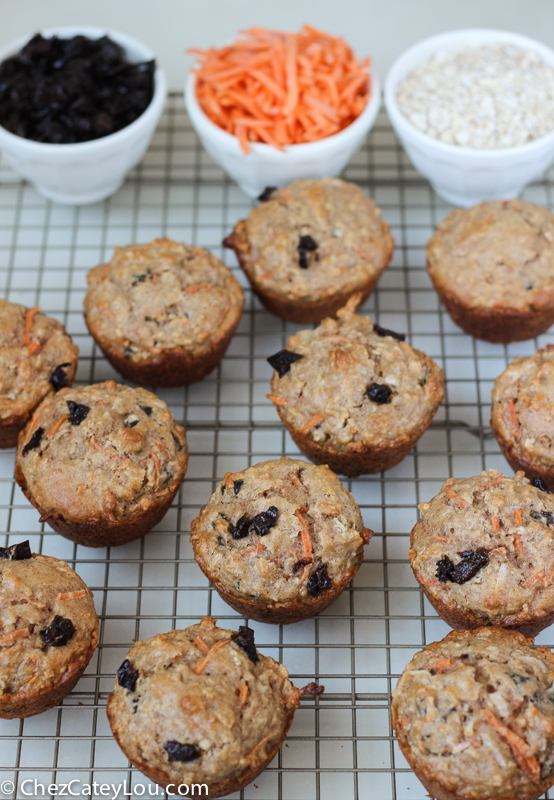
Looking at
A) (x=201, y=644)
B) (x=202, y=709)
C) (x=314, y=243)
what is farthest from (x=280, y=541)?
(x=314, y=243)

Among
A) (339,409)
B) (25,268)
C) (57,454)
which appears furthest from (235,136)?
(57,454)

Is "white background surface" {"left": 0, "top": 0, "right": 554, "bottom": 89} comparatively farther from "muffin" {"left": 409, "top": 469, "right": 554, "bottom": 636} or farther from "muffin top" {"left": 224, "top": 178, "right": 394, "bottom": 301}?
"muffin" {"left": 409, "top": 469, "right": 554, "bottom": 636}

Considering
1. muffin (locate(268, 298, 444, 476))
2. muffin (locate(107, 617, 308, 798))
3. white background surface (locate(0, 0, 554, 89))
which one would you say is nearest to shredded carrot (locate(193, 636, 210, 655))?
muffin (locate(107, 617, 308, 798))

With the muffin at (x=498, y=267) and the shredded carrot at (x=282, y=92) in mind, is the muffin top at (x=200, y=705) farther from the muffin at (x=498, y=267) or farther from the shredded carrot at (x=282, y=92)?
the shredded carrot at (x=282, y=92)

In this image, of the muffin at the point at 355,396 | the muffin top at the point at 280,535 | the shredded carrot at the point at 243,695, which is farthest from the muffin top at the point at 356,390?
the shredded carrot at the point at 243,695

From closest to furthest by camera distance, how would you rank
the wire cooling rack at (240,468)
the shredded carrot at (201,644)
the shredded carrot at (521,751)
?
the shredded carrot at (521,751) → the shredded carrot at (201,644) → the wire cooling rack at (240,468)

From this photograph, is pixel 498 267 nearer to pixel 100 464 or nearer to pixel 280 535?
pixel 280 535
